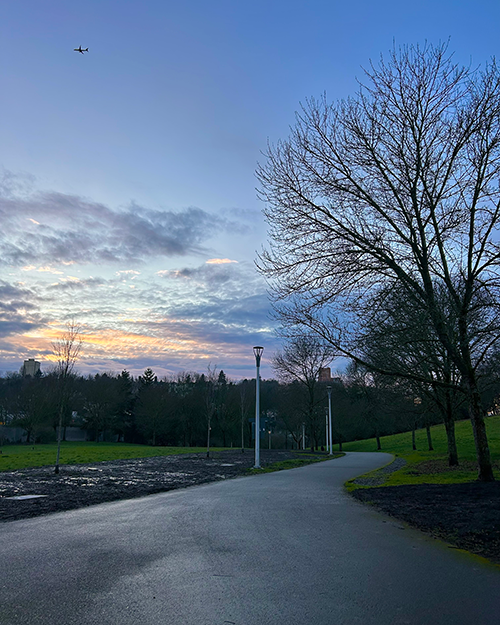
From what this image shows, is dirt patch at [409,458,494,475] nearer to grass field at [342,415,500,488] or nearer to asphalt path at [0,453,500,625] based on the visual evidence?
grass field at [342,415,500,488]

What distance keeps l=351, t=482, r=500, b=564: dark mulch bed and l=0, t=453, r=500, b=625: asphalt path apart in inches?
16.8

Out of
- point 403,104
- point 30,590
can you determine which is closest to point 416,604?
point 30,590

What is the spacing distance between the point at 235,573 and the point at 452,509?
588cm

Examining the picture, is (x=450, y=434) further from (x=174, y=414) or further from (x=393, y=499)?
(x=174, y=414)

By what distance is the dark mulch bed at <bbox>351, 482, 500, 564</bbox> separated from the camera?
22.6 ft

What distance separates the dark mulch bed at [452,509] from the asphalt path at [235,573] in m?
0.43

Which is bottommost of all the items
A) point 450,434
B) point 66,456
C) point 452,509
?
point 66,456

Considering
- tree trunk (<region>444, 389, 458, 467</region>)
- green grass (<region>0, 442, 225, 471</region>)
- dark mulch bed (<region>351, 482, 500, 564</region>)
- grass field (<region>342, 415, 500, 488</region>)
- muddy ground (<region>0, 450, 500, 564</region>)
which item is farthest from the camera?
green grass (<region>0, 442, 225, 471</region>)

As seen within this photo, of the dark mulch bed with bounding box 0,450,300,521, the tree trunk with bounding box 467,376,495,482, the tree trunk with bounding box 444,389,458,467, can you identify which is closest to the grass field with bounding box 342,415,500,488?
the tree trunk with bounding box 444,389,458,467

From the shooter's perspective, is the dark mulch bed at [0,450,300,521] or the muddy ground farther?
the dark mulch bed at [0,450,300,521]

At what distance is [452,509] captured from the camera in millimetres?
9188

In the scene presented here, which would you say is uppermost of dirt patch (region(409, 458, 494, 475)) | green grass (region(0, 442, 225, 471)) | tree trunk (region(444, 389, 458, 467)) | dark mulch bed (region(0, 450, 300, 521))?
tree trunk (region(444, 389, 458, 467))

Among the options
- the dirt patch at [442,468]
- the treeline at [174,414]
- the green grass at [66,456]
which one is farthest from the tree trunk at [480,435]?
the treeline at [174,414]

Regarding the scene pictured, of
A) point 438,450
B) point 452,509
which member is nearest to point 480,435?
point 452,509
